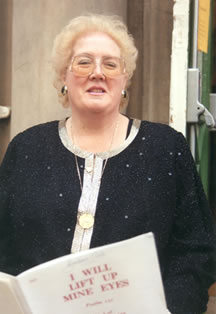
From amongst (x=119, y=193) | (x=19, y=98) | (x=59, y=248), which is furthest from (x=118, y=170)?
(x=19, y=98)

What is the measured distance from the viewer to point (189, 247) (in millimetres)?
1832

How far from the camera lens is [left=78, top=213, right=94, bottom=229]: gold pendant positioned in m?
1.82

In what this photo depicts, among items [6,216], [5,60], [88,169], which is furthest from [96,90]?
[5,60]

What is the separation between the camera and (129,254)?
128 centimetres

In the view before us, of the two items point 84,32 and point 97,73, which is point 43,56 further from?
point 97,73

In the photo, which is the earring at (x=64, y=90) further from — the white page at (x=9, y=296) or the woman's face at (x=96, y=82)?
the white page at (x=9, y=296)

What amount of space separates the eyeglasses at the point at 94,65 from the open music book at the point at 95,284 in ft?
2.50

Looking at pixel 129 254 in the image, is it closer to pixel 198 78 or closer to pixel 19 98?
pixel 198 78

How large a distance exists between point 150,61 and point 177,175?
0.97 metres

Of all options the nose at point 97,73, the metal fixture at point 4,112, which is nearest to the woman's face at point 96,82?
the nose at point 97,73

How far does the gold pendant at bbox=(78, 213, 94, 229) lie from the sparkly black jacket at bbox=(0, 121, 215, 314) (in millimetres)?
17

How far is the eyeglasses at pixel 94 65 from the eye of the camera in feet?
6.11

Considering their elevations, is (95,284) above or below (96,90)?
below

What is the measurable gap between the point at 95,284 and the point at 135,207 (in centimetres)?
57
